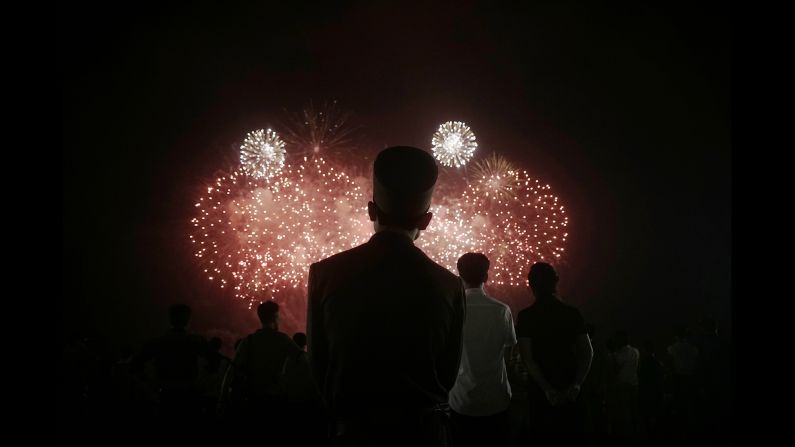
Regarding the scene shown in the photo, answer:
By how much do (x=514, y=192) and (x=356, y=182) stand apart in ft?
18.6

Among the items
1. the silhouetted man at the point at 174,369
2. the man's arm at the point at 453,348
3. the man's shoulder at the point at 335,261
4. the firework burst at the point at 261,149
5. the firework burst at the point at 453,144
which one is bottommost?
the silhouetted man at the point at 174,369

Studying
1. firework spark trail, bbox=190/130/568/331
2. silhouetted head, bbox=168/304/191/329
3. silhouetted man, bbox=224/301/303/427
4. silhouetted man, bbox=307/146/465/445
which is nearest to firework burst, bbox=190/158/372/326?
firework spark trail, bbox=190/130/568/331

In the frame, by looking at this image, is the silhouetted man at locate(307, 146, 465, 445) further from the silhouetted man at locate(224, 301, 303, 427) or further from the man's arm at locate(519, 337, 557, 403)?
the silhouetted man at locate(224, 301, 303, 427)

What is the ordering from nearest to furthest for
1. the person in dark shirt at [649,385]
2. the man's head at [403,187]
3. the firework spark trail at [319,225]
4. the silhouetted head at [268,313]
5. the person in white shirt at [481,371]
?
the man's head at [403,187]
the person in white shirt at [481,371]
the silhouetted head at [268,313]
the person in dark shirt at [649,385]
the firework spark trail at [319,225]

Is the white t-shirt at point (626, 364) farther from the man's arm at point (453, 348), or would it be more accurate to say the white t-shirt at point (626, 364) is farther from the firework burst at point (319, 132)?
the firework burst at point (319, 132)

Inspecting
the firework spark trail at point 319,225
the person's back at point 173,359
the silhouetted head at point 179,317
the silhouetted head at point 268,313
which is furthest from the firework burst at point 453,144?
the person's back at point 173,359

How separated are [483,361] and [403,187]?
7.40ft

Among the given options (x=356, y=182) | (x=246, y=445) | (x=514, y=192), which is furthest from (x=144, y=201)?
(x=246, y=445)

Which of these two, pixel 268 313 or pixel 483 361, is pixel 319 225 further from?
pixel 483 361

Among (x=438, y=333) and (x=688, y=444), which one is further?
(x=688, y=444)

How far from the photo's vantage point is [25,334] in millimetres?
2115

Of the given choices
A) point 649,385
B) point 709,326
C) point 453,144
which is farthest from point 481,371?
point 453,144

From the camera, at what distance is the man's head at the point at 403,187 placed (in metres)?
2.37

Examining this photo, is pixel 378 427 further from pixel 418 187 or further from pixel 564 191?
pixel 564 191
